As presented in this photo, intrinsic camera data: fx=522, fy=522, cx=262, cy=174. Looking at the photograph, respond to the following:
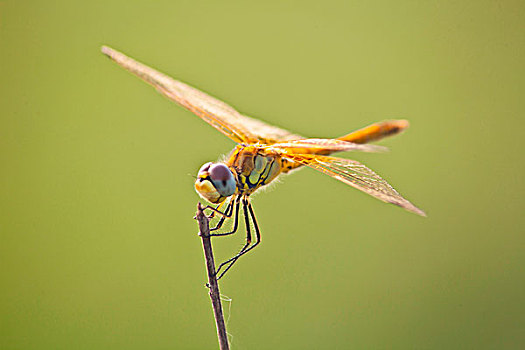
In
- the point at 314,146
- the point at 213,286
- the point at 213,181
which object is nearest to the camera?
the point at 213,286

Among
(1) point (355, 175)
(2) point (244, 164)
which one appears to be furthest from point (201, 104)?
(1) point (355, 175)

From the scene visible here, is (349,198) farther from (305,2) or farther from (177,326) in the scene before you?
(305,2)

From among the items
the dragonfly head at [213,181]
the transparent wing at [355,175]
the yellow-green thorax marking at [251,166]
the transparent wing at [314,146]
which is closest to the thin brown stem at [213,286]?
the dragonfly head at [213,181]

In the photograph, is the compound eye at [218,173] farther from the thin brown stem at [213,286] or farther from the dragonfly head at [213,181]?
the thin brown stem at [213,286]

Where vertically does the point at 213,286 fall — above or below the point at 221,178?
below

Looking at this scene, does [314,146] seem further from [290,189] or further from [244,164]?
[290,189]

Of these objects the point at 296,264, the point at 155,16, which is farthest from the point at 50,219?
the point at 155,16

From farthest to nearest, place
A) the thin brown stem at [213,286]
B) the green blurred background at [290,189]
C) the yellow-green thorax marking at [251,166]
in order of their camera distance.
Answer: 1. the green blurred background at [290,189]
2. the yellow-green thorax marking at [251,166]
3. the thin brown stem at [213,286]
